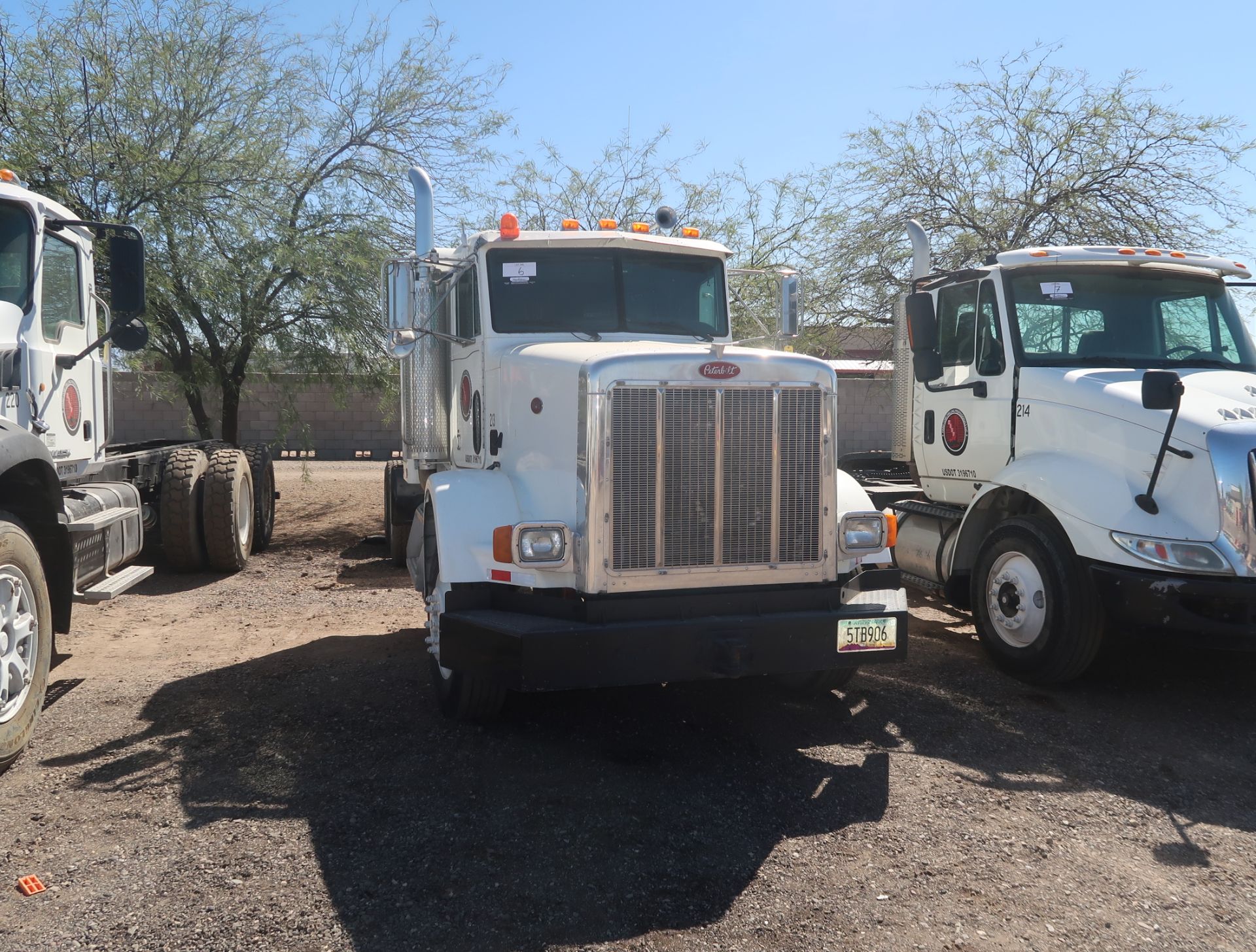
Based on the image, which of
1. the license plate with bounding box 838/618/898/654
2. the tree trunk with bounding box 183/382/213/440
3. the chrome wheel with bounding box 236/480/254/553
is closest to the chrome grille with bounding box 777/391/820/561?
the license plate with bounding box 838/618/898/654

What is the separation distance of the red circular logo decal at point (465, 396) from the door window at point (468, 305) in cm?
26

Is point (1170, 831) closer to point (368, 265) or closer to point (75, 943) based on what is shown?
point (75, 943)

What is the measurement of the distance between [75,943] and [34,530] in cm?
274

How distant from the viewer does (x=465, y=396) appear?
6102 mm

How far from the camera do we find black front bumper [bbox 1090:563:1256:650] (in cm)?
502

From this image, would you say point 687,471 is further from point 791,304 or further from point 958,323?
point 958,323

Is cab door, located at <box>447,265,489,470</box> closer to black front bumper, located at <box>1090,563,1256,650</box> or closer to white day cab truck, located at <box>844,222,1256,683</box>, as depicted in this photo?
white day cab truck, located at <box>844,222,1256,683</box>

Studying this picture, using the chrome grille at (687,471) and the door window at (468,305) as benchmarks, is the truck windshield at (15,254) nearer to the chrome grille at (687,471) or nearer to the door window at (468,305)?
the door window at (468,305)

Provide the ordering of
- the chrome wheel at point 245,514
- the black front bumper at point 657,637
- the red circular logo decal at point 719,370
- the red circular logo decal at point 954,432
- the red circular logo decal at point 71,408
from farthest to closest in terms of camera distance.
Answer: the chrome wheel at point 245,514, the red circular logo decal at point 954,432, the red circular logo decal at point 71,408, the red circular logo decal at point 719,370, the black front bumper at point 657,637

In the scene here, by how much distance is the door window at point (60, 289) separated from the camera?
235 inches

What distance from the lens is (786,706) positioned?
18.0 feet

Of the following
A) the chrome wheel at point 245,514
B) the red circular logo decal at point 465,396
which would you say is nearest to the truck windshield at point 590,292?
the red circular logo decal at point 465,396

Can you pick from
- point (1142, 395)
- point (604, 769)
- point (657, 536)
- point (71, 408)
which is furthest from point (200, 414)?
point (1142, 395)

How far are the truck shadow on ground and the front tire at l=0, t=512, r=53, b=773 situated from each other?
0.36 metres
